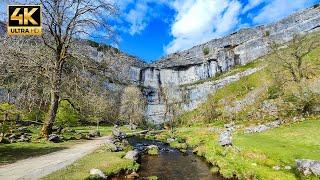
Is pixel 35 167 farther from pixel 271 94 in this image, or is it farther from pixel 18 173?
pixel 271 94

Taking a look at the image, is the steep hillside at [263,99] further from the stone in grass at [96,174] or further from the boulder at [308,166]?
the stone in grass at [96,174]

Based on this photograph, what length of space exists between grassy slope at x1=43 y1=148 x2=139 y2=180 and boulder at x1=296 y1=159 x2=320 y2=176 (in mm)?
12695

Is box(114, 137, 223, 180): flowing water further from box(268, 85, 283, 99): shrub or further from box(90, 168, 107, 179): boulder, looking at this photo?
box(268, 85, 283, 99): shrub

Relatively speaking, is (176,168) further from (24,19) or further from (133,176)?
(24,19)

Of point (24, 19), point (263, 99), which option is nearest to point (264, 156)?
point (24, 19)

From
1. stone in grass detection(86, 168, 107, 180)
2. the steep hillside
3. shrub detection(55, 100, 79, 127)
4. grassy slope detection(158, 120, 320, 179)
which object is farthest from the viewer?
the steep hillside

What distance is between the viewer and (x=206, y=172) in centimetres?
3014

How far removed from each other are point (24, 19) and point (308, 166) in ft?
84.3

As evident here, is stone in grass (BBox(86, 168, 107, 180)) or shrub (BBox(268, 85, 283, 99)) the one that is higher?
shrub (BBox(268, 85, 283, 99))

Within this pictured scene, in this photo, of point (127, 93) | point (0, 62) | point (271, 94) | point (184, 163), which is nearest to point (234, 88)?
point (127, 93)

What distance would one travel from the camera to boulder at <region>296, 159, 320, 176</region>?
22906mm

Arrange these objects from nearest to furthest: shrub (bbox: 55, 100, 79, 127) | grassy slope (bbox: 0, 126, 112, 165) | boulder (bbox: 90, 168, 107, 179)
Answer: boulder (bbox: 90, 168, 107, 179) → grassy slope (bbox: 0, 126, 112, 165) → shrub (bbox: 55, 100, 79, 127)

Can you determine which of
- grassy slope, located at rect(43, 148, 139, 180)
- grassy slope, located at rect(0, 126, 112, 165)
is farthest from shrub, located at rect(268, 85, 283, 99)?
grassy slope, located at rect(0, 126, 112, 165)

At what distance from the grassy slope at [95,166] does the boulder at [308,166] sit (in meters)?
12.7
